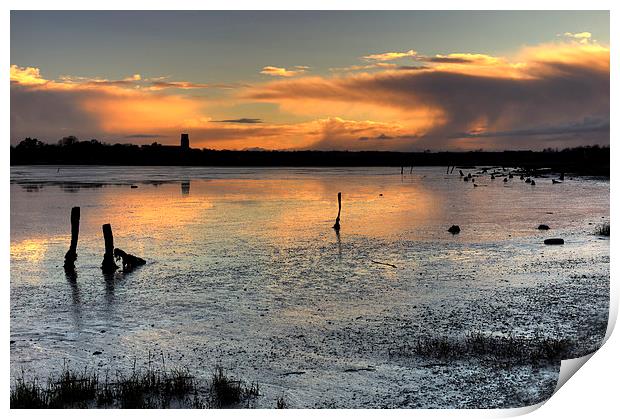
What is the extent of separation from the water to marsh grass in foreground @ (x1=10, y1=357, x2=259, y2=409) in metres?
0.74

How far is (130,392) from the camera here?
11523 mm

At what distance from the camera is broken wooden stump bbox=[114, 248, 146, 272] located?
2468cm

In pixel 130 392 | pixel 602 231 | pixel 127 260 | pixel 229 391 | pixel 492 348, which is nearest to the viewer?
pixel 130 392

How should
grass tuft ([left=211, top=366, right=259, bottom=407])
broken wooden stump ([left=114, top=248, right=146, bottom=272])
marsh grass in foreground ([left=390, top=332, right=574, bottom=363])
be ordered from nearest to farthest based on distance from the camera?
grass tuft ([left=211, top=366, right=259, bottom=407])
marsh grass in foreground ([left=390, top=332, right=574, bottom=363])
broken wooden stump ([left=114, top=248, right=146, bottom=272])

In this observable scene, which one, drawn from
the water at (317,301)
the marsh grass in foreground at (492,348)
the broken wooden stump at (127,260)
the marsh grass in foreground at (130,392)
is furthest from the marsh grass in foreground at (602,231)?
the marsh grass in foreground at (130,392)

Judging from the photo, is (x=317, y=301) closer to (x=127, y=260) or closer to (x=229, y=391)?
(x=229, y=391)

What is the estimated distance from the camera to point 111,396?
37.8 ft

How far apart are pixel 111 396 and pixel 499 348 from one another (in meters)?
8.51

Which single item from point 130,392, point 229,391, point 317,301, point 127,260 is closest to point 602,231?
point 317,301

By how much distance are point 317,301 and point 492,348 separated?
6.46m

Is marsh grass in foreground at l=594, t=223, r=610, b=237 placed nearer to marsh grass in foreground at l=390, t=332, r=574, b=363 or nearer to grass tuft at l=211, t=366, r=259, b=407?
marsh grass in foreground at l=390, t=332, r=574, b=363

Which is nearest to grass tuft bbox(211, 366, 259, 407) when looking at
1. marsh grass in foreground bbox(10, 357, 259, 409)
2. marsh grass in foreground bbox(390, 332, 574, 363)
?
marsh grass in foreground bbox(10, 357, 259, 409)

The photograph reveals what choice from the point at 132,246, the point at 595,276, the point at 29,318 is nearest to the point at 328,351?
the point at 29,318
